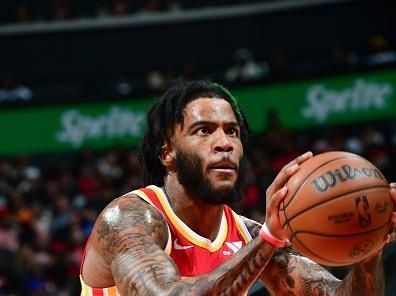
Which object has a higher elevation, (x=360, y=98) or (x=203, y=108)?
(x=203, y=108)

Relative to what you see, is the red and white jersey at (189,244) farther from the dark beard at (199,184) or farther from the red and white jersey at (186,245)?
the dark beard at (199,184)

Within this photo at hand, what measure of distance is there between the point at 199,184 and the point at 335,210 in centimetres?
93

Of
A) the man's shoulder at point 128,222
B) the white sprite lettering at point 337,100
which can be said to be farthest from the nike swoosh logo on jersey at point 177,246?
the white sprite lettering at point 337,100

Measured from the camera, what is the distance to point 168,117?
450cm

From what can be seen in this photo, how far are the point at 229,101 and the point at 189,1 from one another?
469 inches

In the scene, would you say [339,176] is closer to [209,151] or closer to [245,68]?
[209,151]

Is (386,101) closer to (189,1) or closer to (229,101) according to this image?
(189,1)

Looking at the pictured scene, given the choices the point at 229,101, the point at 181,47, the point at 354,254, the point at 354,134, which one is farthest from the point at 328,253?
the point at 181,47

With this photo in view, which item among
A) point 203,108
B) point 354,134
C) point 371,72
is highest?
point 203,108

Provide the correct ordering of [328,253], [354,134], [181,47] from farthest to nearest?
[181,47] → [354,134] → [328,253]

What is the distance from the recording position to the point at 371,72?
12.6 m

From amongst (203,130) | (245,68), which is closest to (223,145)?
(203,130)

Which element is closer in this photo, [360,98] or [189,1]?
[360,98]

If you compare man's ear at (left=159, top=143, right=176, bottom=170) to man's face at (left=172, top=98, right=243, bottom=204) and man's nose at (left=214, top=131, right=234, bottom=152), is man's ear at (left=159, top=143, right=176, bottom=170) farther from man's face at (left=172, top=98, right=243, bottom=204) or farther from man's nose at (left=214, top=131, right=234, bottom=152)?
man's nose at (left=214, top=131, right=234, bottom=152)
